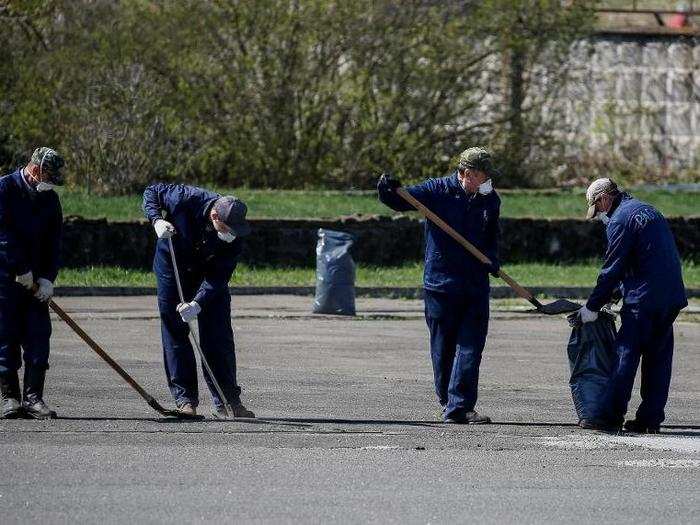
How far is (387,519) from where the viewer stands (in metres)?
7.51

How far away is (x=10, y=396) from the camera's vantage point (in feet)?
35.2

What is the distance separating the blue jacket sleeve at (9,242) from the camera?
10.6 metres

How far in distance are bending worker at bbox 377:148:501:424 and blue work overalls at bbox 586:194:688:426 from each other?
79 centimetres

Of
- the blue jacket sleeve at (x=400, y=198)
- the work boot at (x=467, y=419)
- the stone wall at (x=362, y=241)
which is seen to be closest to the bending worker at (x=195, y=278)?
the blue jacket sleeve at (x=400, y=198)

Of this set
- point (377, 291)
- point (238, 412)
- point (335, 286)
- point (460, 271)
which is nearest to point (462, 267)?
point (460, 271)

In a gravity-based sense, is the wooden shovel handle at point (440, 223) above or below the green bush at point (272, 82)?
below

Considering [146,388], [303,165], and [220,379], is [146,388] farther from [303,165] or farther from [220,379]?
[303,165]

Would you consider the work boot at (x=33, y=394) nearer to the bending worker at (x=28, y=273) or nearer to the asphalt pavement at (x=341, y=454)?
the bending worker at (x=28, y=273)

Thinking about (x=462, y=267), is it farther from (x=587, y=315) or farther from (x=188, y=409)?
(x=188, y=409)

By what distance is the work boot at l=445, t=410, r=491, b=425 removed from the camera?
424 inches

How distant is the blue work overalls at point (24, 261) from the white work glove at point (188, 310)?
88 cm

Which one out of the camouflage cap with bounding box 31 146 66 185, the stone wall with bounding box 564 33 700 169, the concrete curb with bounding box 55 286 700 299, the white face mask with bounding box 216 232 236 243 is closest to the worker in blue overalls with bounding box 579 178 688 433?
the white face mask with bounding box 216 232 236 243

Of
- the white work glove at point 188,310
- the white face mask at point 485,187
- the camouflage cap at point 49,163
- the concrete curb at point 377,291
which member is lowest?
the concrete curb at point 377,291

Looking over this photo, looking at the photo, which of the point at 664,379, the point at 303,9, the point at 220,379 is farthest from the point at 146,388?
the point at 303,9
